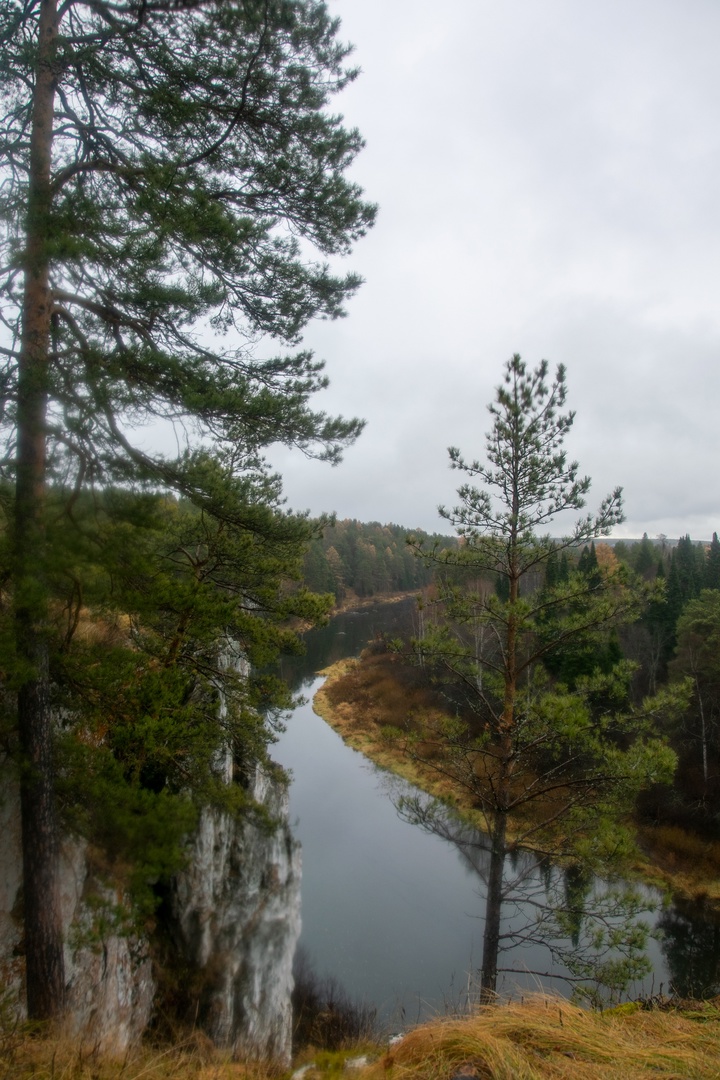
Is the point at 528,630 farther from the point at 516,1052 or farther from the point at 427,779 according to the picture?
the point at 427,779

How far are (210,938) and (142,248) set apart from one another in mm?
7370

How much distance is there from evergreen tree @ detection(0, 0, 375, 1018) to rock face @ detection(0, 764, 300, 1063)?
882 millimetres

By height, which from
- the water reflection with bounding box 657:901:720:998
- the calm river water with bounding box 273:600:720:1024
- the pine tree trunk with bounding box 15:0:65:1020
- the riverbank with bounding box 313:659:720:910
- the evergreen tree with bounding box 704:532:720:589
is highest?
the evergreen tree with bounding box 704:532:720:589

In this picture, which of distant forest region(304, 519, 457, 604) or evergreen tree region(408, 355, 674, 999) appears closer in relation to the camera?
evergreen tree region(408, 355, 674, 999)

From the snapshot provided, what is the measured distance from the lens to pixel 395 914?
13828mm

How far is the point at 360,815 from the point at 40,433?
58.8 ft

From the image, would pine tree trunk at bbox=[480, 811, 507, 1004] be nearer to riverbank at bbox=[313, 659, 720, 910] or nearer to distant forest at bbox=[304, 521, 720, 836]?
riverbank at bbox=[313, 659, 720, 910]

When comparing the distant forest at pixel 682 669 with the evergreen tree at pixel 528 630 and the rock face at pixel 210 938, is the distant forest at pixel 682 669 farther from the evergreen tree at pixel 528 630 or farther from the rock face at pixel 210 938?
the rock face at pixel 210 938

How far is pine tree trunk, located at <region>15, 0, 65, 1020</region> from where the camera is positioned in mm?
3684

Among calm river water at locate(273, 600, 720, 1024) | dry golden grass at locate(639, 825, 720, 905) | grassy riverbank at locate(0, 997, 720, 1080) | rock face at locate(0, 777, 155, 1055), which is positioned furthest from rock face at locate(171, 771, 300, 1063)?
dry golden grass at locate(639, 825, 720, 905)

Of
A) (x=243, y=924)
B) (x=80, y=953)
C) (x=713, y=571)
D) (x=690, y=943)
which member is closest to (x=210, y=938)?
(x=243, y=924)

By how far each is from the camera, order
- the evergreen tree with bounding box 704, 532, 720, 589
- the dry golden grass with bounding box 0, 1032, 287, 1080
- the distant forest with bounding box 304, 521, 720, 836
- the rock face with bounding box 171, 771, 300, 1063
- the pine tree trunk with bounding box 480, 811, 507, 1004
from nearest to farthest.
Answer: the dry golden grass with bounding box 0, 1032, 287, 1080, the pine tree trunk with bounding box 480, 811, 507, 1004, the rock face with bounding box 171, 771, 300, 1063, the distant forest with bounding box 304, 521, 720, 836, the evergreen tree with bounding box 704, 532, 720, 589

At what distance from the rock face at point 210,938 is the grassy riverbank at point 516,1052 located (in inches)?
20.9

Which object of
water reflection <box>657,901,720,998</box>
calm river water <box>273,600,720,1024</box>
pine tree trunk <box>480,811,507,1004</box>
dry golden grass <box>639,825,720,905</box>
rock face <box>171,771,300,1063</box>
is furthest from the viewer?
dry golden grass <box>639,825,720,905</box>
